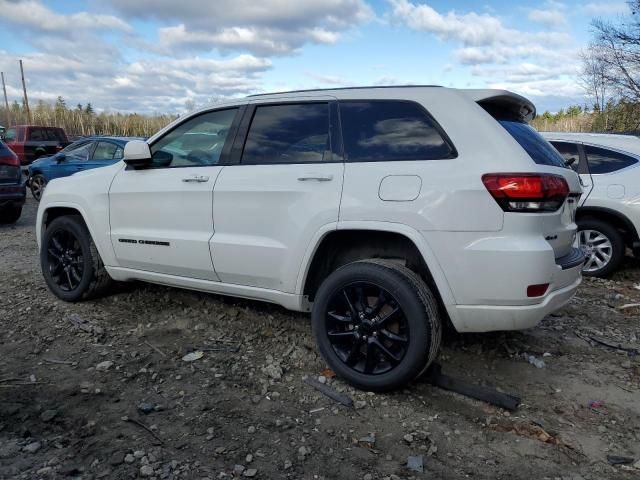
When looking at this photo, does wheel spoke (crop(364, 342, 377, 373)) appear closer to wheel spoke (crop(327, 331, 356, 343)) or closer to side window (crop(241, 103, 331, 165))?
wheel spoke (crop(327, 331, 356, 343))

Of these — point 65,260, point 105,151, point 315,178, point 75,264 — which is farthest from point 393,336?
point 105,151

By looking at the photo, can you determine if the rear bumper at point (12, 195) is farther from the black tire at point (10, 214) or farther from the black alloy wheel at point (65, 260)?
the black alloy wheel at point (65, 260)

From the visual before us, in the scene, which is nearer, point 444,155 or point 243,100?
point 444,155

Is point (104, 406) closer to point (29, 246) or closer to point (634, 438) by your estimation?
point (634, 438)

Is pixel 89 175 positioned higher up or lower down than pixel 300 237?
higher up

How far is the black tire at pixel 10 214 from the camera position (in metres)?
9.65

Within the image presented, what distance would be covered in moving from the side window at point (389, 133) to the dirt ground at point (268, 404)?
1.46 metres

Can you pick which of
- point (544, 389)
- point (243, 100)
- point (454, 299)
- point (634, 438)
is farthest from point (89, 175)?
point (634, 438)

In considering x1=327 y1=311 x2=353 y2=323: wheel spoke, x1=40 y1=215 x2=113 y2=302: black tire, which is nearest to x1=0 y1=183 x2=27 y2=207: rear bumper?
x1=40 y1=215 x2=113 y2=302: black tire

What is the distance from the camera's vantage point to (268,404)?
10.5ft

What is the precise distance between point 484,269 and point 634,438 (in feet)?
3.96

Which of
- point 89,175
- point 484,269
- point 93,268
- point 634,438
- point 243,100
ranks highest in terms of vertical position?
point 243,100

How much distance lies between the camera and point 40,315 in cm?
459

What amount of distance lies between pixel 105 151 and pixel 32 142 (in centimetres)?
1089
